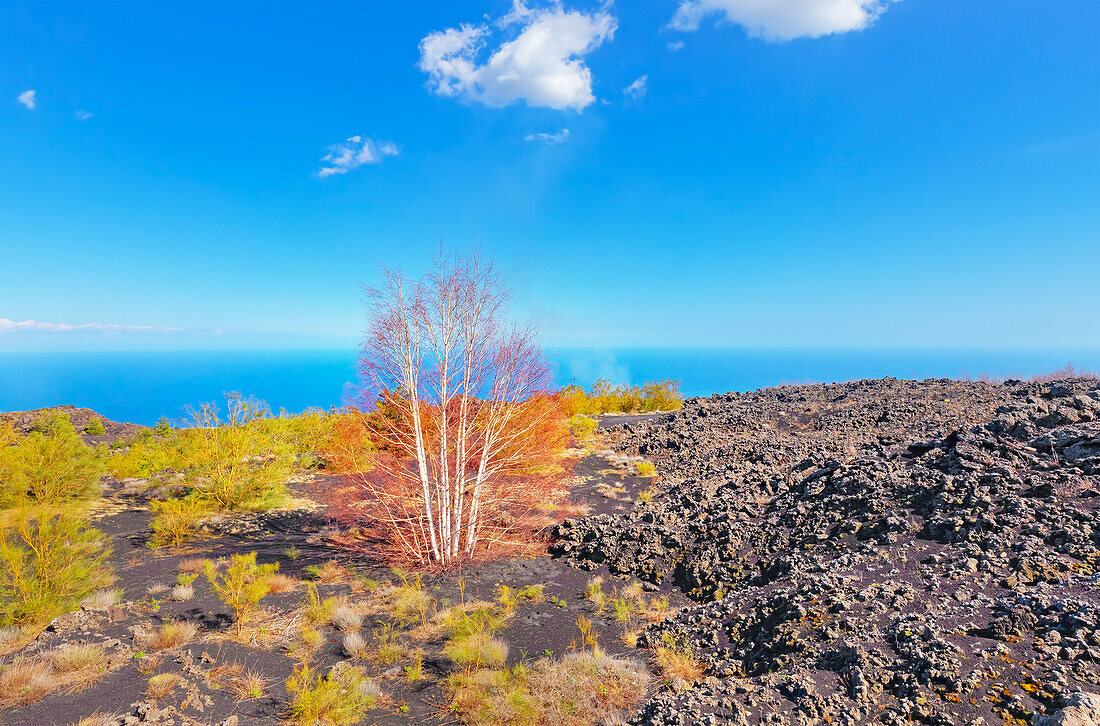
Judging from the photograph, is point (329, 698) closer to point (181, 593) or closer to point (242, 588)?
point (242, 588)

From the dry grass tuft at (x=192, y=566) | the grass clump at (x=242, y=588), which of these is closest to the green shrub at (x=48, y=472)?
the dry grass tuft at (x=192, y=566)

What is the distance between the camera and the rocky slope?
3896 mm

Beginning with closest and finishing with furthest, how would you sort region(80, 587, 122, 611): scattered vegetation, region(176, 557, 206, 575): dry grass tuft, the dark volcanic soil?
the dark volcanic soil → region(80, 587, 122, 611): scattered vegetation → region(176, 557, 206, 575): dry grass tuft

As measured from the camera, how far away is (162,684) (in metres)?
5.51

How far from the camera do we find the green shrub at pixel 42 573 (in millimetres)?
6660

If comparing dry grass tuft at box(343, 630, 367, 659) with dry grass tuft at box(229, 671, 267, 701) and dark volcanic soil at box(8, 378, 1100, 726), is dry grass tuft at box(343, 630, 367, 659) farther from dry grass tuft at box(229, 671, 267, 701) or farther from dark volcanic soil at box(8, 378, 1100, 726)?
dry grass tuft at box(229, 671, 267, 701)

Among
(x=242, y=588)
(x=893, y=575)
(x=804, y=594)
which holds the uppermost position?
(x=893, y=575)

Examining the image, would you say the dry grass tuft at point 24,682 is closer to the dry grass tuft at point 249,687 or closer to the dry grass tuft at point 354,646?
the dry grass tuft at point 249,687

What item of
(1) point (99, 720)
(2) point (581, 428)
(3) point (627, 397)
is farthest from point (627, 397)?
(1) point (99, 720)

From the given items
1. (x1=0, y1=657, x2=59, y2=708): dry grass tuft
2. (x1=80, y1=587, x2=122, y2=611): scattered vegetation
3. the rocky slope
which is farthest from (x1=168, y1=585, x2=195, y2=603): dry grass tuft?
the rocky slope

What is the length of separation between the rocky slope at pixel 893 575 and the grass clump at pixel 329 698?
3.32 m

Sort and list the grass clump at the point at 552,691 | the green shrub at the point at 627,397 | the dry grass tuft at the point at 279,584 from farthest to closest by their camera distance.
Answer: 1. the green shrub at the point at 627,397
2. the dry grass tuft at the point at 279,584
3. the grass clump at the point at 552,691

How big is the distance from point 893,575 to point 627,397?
87.7 ft

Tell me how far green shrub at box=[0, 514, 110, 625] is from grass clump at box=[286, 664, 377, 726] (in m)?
4.47
